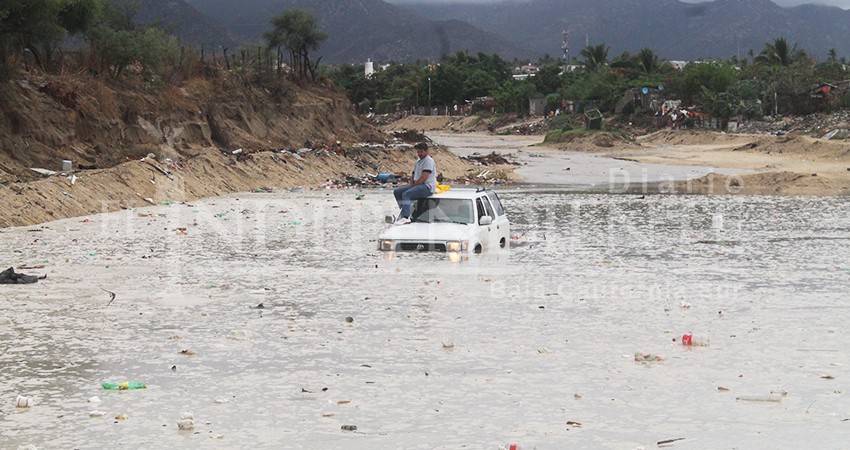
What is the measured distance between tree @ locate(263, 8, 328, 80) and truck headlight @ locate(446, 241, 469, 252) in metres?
46.7

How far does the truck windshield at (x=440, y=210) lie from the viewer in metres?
18.6

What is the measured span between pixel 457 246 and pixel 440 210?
1197 millimetres

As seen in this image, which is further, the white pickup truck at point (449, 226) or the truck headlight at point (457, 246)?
the white pickup truck at point (449, 226)

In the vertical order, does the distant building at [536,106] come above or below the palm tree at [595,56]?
below

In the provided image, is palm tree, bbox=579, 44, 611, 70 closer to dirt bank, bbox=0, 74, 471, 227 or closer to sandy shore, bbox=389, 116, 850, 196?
sandy shore, bbox=389, 116, 850, 196

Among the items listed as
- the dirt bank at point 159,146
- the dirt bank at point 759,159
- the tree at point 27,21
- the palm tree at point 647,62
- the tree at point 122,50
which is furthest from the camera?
the palm tree at point 647,62

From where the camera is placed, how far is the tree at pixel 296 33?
212ft

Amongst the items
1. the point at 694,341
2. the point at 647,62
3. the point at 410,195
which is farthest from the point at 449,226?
the point at 647,62

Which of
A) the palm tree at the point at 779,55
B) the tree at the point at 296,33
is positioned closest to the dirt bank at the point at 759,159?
the tree at the point at 296,33

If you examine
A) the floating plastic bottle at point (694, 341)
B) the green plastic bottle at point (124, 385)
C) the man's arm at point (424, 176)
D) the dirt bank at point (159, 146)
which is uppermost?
the dirt bank at point (159, 146)

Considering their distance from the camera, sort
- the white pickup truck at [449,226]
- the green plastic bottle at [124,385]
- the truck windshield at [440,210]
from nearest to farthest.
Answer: the green plastic bottle at [124,385] < the white pickup truck at [449,226] < the truck windshield at [440,210]

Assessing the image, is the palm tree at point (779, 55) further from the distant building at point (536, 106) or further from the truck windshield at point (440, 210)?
the truck windshield at point (440, 210)

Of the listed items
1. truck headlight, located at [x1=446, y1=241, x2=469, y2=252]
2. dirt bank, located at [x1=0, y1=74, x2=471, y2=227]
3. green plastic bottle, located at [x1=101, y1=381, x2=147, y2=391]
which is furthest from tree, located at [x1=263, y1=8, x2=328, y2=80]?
green plastic bottle, located at [x1=101, y1=381, x2=147, y2=391]

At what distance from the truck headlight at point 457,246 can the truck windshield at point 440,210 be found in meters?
0.85
